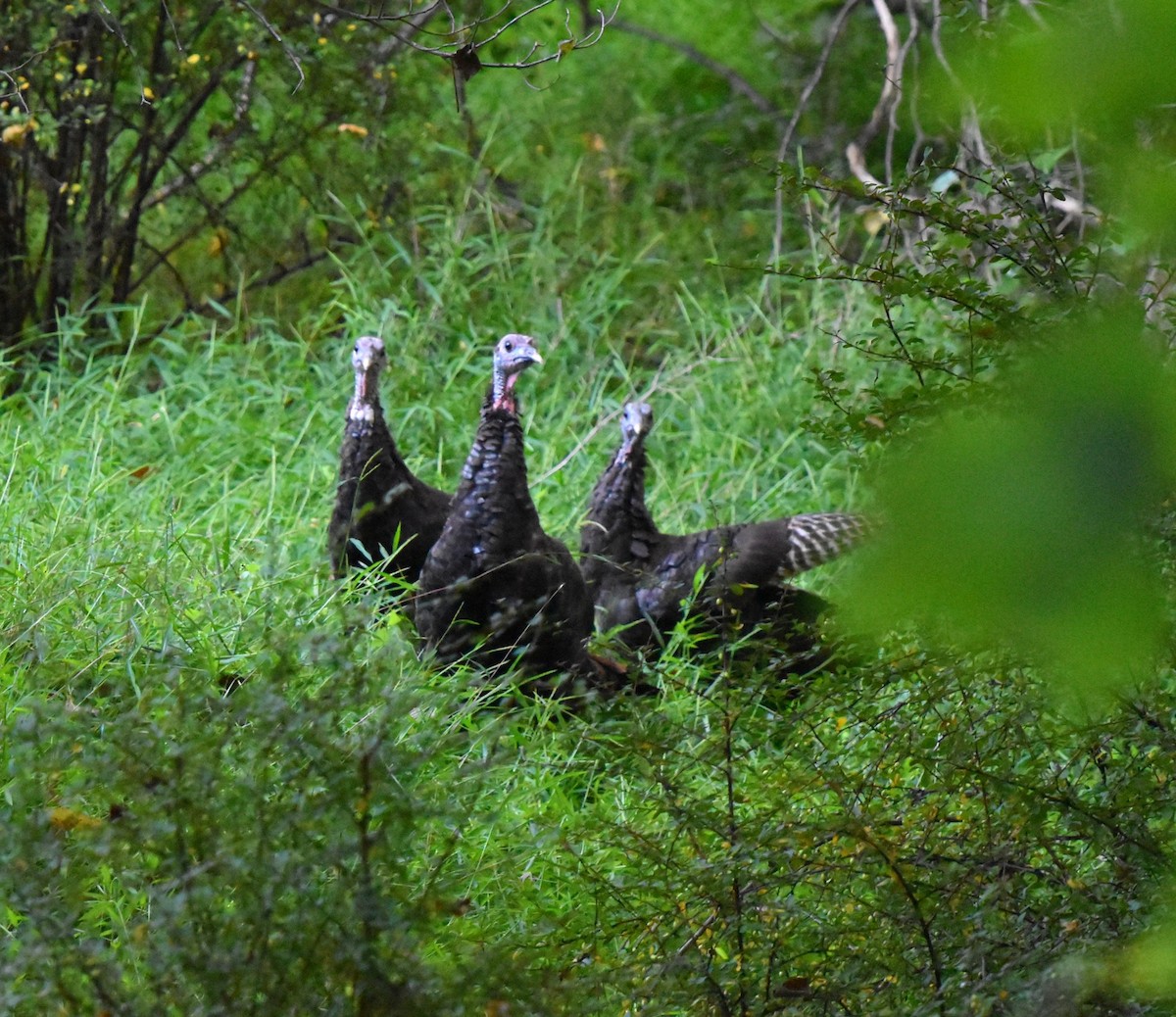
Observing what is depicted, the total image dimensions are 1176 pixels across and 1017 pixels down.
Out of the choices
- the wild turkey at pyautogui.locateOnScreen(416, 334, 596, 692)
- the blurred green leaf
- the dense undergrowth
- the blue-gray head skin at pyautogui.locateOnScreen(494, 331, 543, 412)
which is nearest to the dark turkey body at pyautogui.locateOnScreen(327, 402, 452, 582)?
the dense undergrowth

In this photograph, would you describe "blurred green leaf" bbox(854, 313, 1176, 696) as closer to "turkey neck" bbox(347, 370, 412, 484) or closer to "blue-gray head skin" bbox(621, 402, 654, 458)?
"turkey neck" bbox(347, 370, 412, 484)

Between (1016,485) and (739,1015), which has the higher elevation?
(1016,485)

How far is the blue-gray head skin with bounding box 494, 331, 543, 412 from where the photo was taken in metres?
4.90

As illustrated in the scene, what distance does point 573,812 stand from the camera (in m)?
3.70

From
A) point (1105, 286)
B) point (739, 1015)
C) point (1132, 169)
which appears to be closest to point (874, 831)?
point (739, 1015)

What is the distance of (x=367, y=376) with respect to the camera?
5238mm

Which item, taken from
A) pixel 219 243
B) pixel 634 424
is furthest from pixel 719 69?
pixel 634 424

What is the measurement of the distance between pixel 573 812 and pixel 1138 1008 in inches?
72.9

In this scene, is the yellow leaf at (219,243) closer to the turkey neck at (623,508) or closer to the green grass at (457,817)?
the green grass at (457,817)

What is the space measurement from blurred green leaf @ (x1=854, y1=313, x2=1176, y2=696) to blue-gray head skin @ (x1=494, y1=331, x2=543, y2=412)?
12.5ft

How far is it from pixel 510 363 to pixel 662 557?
2.98 ft

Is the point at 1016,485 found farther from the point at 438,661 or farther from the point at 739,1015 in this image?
the point at 438,661

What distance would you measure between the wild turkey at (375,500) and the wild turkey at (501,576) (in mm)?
289

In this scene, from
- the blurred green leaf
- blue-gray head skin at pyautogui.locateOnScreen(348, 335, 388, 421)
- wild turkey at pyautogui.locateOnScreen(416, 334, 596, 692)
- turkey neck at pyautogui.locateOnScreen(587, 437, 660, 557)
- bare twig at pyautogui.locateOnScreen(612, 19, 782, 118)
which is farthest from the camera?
bare twig at pyautogui.locateOnScreen(612, 19, 782, 118)
